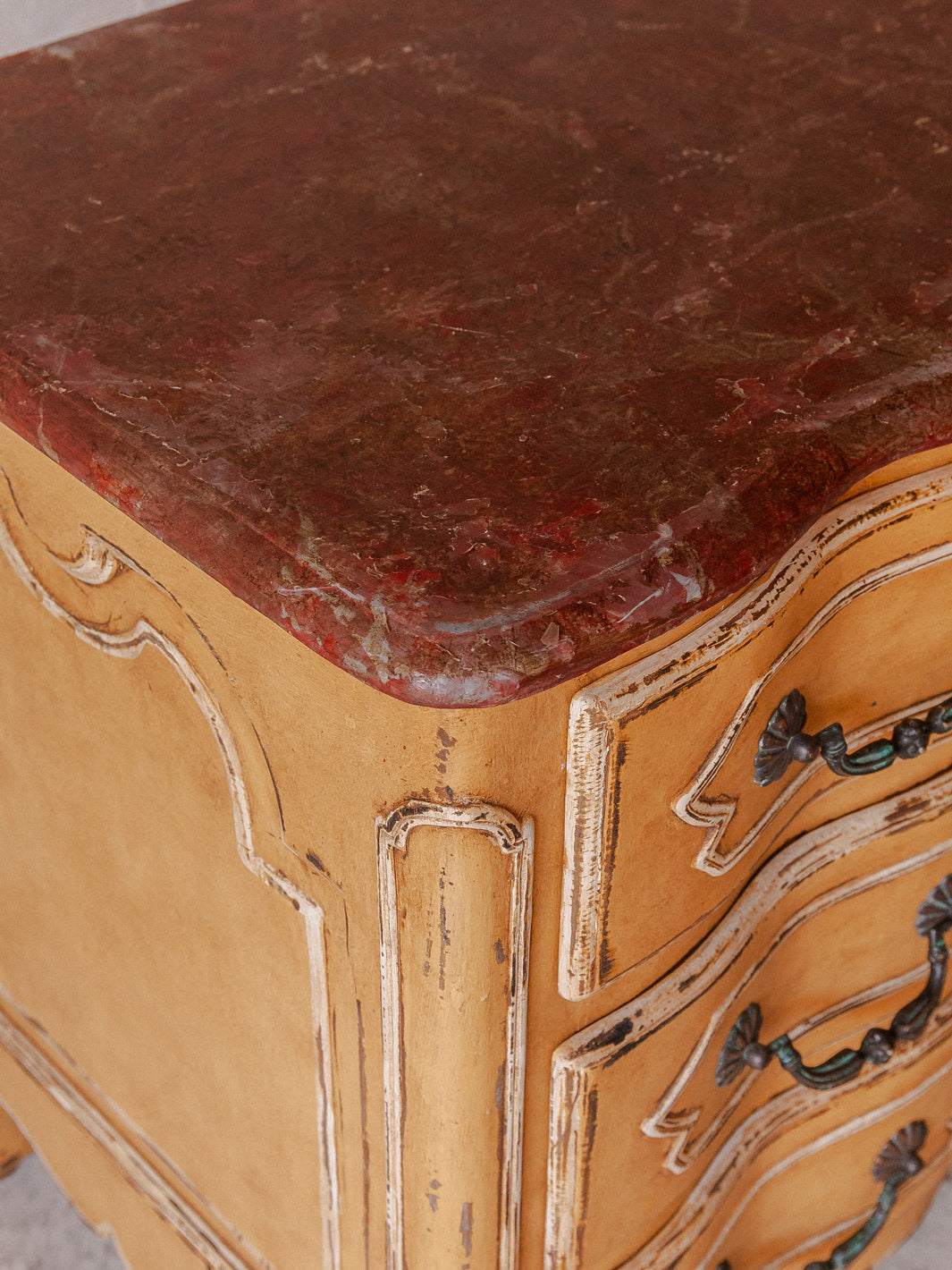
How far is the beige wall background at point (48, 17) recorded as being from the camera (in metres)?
1.18

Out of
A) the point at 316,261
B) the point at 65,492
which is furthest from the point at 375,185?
the point at 65,492

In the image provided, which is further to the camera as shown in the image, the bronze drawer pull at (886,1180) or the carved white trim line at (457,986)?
the bronze drawer pull at (886,1180)

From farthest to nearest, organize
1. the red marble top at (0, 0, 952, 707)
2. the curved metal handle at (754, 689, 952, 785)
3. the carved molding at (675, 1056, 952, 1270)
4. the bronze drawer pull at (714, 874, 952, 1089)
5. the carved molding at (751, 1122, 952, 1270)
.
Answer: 1. the carved molding at (751, 1122, 952, 1270)
2. the carved molding at (675, 1056, 952, 1270)
3. the bronze drawer pull at (714, 874, 952, 1089)
4. the curved metal handle at (754, 689, 952, 785)
5. the red marble top at (0, 0, 952, 707)

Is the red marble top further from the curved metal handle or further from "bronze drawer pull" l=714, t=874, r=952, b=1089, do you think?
"bronze drawer pull" l=714, t=874, r=952, b=1089

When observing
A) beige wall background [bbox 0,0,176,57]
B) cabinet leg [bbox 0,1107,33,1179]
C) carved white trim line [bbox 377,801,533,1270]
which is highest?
beige wall background [bbox 0,0,176,57]

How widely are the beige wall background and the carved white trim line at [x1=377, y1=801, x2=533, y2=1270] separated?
3.08 feet

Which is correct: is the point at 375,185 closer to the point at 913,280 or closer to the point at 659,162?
the point at 659,162

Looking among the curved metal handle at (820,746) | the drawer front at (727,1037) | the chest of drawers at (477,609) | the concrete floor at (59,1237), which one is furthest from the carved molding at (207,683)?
the concrete floor at (59,1237)

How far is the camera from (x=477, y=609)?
0.46m

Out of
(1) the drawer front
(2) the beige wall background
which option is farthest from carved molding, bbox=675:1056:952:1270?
(2) the beige wall background

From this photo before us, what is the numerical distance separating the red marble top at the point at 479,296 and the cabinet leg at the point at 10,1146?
0.84 meters

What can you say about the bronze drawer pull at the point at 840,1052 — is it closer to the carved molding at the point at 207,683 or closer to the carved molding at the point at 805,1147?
the carved molding at the point at 805,1147

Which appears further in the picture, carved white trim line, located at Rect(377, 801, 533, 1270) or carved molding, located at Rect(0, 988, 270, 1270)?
carved molding, located at Rect(0, 988, 270, 1270)

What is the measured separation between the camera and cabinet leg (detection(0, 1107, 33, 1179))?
1189 millimetres
